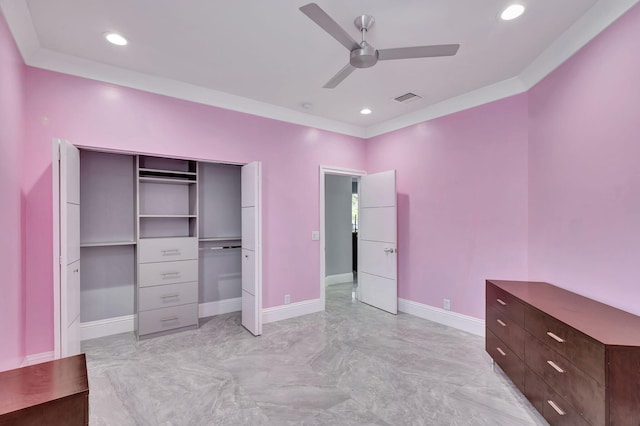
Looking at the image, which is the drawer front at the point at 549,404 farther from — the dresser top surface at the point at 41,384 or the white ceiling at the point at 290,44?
the white ceiling at the point at 290,44

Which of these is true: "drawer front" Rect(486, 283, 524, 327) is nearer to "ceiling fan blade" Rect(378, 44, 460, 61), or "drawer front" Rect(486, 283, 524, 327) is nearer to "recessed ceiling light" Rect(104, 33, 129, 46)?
"ceiling fan blade" Rect(378, 44, 460, 61)

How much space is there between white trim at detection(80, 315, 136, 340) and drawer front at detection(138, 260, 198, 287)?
59 centimetres

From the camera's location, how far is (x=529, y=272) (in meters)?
3.04

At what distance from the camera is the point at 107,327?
11.2 ft

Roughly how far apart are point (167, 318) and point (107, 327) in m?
0.67

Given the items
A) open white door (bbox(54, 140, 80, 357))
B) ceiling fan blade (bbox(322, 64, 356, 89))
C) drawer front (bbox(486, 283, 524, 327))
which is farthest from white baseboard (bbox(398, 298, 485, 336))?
open white door (bbox(54, 140, 80, 357))

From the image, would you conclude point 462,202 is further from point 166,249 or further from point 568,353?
point 166,249

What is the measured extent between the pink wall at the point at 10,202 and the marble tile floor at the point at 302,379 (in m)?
0.68

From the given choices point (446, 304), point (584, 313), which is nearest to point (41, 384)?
point (584, 313)

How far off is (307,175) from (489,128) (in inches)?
93.4

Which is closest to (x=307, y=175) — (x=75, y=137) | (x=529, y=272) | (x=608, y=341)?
(x=75, y=137)

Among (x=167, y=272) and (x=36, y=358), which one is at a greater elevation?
(x=167, y=272)

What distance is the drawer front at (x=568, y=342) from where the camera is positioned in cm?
145

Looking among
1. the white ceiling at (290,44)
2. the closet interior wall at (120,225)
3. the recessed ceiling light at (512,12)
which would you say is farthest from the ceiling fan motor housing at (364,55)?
the closet interior wall at (120,225)
